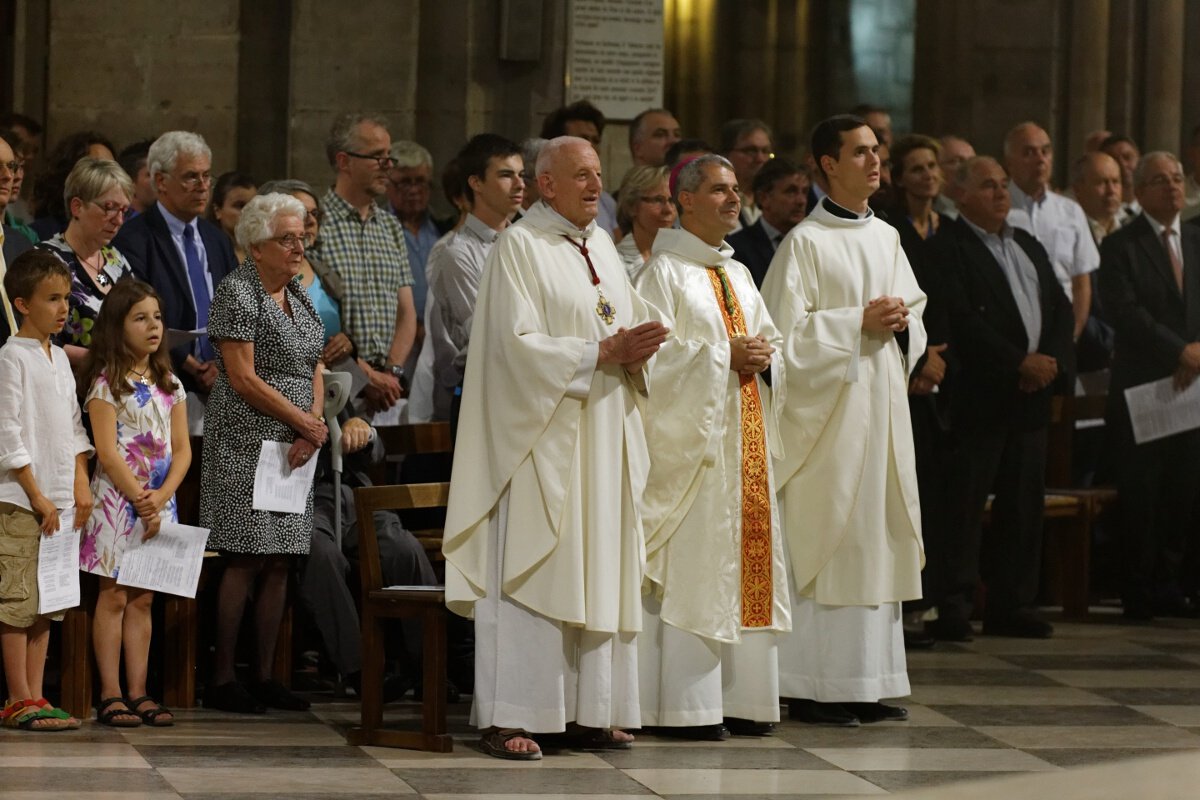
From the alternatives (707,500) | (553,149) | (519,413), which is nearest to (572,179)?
(553,149)

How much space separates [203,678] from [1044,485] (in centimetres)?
403

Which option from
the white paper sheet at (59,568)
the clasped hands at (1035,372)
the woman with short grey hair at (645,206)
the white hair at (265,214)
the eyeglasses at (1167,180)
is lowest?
the white paper sheet at (59,568)

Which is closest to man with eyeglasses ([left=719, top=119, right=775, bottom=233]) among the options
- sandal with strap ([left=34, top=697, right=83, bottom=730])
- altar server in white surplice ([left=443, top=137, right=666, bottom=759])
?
altar server in white surplice ([left=443, top=137, right=666, bottom=759])

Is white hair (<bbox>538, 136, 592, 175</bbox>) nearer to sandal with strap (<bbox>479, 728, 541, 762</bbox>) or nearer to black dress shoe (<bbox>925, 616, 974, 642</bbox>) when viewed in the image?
sandal with strap (<bbox>479, 728, 541, 762</bbox>)

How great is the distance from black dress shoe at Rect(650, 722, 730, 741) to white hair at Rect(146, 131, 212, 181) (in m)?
2.64

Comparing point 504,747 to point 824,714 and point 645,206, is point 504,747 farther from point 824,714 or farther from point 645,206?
point 645,206

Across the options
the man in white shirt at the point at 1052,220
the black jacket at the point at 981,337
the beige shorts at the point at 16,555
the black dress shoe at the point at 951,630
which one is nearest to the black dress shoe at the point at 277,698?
the beige shorts at the point at 16,555

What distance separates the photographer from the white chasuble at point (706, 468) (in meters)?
6.82

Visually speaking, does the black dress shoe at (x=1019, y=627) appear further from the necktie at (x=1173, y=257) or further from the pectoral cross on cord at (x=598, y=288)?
the pectoral cross on cord at (x=598, y=288)

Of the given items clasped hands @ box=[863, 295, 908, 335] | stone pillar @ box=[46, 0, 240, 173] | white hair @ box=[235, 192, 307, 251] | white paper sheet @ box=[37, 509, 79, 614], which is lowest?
white paper sheet @ box=[37, 509, 79, 614]

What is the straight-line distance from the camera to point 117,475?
6750 millimetres

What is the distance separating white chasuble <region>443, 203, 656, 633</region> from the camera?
20.9 ft

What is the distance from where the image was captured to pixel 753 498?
23.0 feet

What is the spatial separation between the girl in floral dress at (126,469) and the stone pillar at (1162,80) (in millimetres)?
8512
